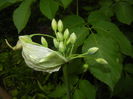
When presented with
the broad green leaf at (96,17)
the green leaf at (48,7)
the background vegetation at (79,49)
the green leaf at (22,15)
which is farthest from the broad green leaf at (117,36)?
the green leaf at (22,15)

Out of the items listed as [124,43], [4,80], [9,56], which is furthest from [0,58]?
[124,43]

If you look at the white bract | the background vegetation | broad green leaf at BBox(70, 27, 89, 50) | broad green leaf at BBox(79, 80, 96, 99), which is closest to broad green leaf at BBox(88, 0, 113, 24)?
the background vegetation

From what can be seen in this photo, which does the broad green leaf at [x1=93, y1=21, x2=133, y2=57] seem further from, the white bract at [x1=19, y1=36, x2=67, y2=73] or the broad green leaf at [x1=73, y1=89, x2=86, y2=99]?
the white bract at [x1=19, y1=36, x2=67, y2=73]

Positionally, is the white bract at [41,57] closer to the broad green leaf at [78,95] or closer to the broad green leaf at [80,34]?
the broad green leaf at [80,34]

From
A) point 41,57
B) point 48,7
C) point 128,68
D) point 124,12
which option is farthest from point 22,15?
point 128,68

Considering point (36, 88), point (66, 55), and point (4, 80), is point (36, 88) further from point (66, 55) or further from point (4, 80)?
point (66, 55)
